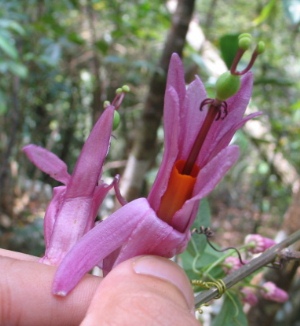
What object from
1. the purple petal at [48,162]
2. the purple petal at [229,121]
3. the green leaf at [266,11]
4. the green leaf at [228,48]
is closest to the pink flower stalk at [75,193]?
the purple petal at [48,162]

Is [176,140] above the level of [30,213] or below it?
above

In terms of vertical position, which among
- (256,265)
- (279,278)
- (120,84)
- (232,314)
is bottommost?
(120,84)

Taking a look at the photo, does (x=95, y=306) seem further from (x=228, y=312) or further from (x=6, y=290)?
(x=228, y=312)

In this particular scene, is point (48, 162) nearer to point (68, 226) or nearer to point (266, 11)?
point (68, 226)

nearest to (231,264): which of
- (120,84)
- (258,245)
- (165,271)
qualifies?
(258,245)

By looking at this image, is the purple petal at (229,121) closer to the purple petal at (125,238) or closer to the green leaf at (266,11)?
the purple petal at (125,238)

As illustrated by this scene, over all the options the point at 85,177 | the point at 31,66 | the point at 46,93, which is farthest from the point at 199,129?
the point at 46,93
